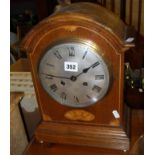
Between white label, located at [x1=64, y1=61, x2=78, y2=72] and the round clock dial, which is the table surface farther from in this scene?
white label, located at [x1=64, y1=61, x2=78, y2=72]

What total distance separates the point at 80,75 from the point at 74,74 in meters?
0.02

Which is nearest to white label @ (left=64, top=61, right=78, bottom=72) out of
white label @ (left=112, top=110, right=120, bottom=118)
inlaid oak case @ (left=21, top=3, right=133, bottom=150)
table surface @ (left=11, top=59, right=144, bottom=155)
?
inlaid oak case @ (left=21, top=3, right=133, bottom=150)

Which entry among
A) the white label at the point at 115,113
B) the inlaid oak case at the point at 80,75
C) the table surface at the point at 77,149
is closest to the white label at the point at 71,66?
the inlaid oak case at the point at 80,75

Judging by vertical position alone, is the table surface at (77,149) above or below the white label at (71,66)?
below

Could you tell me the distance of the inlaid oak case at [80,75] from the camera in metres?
0.79

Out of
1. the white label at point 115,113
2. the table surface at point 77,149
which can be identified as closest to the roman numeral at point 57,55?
the white label at point 115,113

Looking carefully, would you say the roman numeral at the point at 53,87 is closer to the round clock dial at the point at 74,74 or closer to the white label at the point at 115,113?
the round clock dial at the point at 74,74

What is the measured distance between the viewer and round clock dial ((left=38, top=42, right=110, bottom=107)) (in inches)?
31.8

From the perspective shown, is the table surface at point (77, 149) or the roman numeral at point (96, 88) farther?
the table surface at point (77, 149)

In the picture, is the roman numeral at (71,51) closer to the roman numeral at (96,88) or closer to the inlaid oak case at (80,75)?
the inlaid oak case at (80,75)

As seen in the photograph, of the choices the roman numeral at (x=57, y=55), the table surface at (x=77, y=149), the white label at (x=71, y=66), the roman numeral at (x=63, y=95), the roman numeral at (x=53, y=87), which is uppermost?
the roman numeral at (x=57, y=55)

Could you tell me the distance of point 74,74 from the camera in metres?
0.84

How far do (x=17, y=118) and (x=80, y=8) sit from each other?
57cm

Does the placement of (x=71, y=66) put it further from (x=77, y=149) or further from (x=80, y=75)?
(x=77, y=149)
